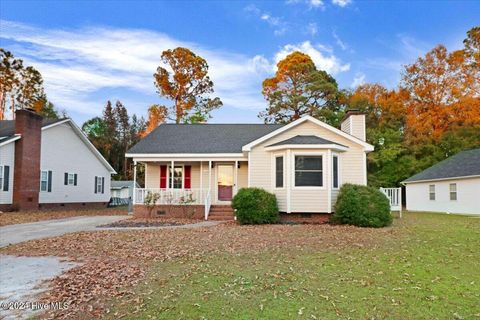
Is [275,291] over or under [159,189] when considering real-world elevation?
under

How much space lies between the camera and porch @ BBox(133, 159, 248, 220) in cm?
1761

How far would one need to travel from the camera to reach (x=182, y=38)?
23.6 meters

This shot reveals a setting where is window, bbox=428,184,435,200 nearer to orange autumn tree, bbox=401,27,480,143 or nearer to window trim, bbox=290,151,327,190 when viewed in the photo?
orange autumn tree, bbox=401,27,480,143

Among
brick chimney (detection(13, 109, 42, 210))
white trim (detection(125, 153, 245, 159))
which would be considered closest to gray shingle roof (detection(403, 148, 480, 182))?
white trim (detection(125, 153, 245, 159))

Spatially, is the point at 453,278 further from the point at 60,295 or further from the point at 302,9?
the point at 302,9

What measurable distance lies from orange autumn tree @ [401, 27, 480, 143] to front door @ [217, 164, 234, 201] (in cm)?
2166

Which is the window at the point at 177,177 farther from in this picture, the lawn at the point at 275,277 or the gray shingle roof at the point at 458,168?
the gray shingle roof at the point at 458,168

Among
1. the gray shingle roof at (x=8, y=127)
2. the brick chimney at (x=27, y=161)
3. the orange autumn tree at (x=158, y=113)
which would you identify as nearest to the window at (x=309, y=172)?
the brick chimney at (x=27, y=161)

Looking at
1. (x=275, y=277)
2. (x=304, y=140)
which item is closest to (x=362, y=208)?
(x=304, y=140)

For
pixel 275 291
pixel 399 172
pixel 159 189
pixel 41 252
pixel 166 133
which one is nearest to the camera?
pixel 275 291

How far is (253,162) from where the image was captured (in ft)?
52.4

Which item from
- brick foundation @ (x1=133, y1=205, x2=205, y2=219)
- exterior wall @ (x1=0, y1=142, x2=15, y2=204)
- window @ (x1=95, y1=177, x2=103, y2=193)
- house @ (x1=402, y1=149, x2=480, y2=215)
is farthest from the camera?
window @ (x1=95, y1=177, x2=103, y2=193)

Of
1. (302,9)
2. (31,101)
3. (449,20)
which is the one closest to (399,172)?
(449,20)

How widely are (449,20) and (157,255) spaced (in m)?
22.2
